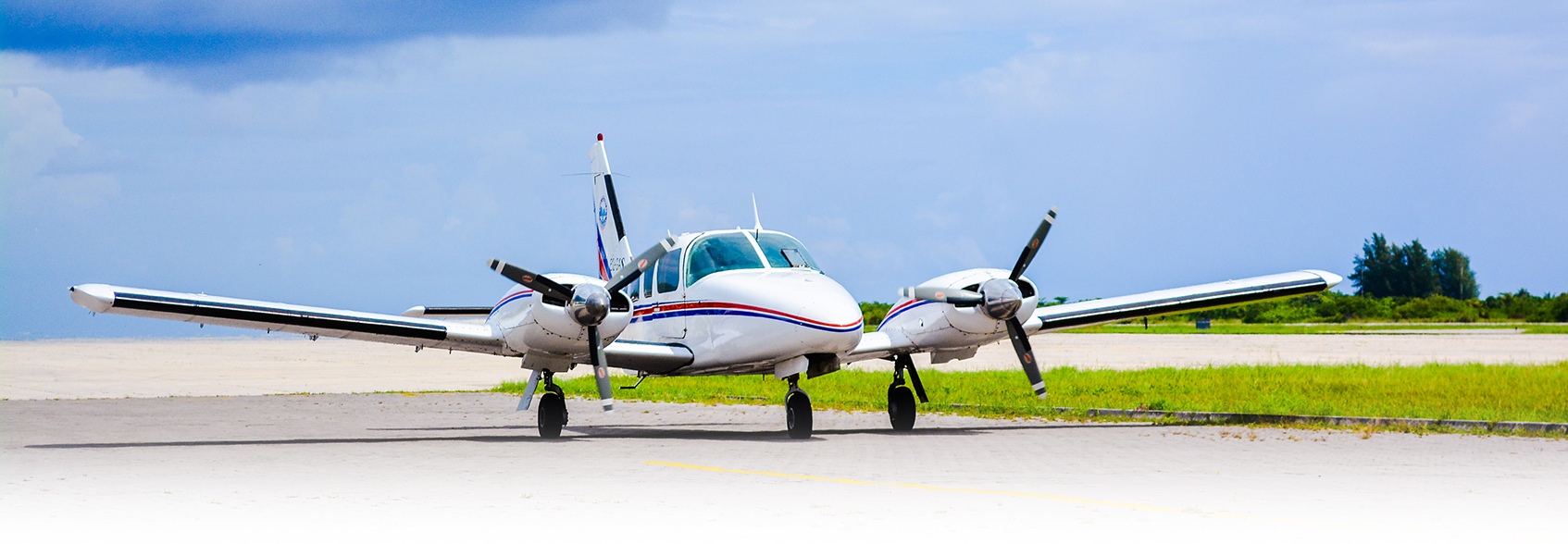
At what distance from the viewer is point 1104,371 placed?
113 feet

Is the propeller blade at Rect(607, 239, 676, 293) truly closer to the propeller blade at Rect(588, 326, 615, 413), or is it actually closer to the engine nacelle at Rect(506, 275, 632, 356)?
the engine nacelle at Rect(506, 275, 632, 356)

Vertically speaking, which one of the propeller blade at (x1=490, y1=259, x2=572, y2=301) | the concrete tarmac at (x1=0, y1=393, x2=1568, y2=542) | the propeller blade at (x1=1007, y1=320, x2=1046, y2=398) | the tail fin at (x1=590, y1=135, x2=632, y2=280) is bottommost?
the concrete tarmac at (x1=0, y1=393, x2=1568, y2=542)

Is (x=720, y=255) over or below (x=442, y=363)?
below

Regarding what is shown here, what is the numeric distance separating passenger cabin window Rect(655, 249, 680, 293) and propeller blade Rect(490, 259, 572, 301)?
181 centimetres

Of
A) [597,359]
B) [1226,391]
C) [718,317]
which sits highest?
[718,317]

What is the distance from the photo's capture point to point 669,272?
19.4 metres

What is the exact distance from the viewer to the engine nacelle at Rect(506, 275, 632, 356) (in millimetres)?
17953

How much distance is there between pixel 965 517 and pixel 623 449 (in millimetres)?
7838

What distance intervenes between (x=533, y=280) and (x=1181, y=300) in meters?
10.8


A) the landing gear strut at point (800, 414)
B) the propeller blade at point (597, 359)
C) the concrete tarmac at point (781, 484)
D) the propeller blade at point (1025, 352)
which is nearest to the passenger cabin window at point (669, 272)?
the propeller blade at point (597, 359)

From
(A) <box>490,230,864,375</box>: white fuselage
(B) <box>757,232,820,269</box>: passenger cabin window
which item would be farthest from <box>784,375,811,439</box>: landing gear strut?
(B) <box>757,232,820,269</box>: passenger cabin window

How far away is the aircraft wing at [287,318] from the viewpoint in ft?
54.7

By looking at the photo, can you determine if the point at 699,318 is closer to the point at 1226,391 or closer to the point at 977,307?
the point at 977,307

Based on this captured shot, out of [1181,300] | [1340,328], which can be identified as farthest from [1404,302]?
[1181,300]
